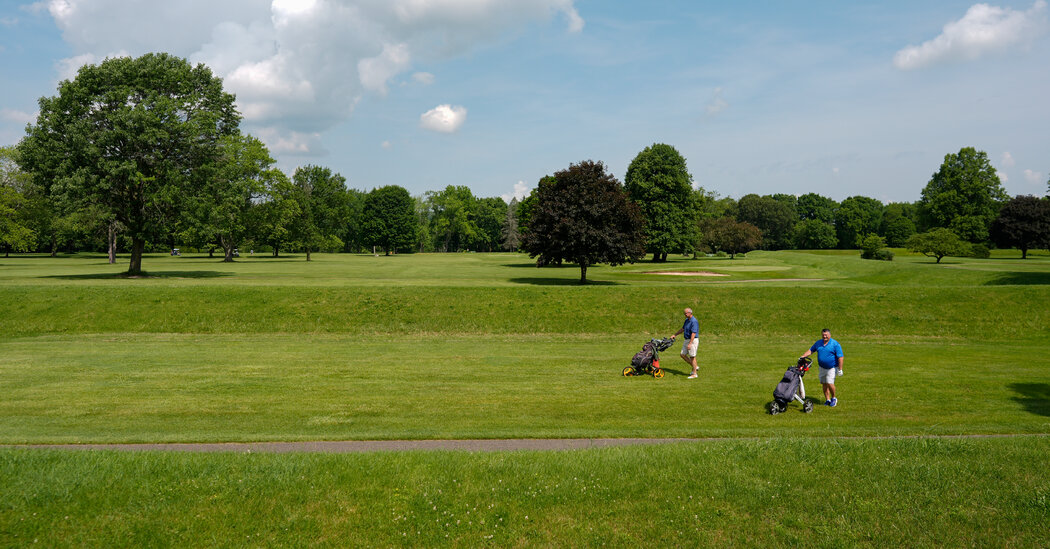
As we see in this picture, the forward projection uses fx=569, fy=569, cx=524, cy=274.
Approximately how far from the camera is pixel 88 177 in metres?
41.0

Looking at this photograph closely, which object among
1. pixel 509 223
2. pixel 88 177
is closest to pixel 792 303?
pixel 88 177

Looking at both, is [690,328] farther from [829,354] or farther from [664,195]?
[664,195]

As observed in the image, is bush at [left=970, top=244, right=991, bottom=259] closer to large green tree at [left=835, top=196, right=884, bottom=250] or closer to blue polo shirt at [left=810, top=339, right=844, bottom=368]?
large green tree at [left=835, top=196, right=884, bottom=250]

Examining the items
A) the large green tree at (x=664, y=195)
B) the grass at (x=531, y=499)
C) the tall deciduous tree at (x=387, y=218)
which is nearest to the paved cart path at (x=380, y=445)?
the grass at (x=531, y=499)

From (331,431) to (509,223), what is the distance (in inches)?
5134

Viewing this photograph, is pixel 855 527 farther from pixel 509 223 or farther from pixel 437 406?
pixel 509 223

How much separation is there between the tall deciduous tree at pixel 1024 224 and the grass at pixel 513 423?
5612 cm

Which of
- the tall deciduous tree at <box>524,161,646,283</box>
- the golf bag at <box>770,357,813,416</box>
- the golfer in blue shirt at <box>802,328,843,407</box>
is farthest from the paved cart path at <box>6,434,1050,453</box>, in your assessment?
the tall deciduous tree at <box>524,161,646,283</box>

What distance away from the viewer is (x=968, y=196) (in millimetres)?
87062

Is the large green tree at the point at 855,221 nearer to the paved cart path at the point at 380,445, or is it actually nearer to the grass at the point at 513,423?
the grass at the point at 513,423

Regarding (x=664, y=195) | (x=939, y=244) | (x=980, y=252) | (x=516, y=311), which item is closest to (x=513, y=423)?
(x=516, y=311)

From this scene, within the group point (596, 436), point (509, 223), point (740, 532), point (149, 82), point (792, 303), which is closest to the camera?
point (740, 532)

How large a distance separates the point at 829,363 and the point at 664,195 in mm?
66051

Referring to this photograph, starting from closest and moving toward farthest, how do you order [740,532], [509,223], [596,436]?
[740,532] → [596,436] → [509,223]
